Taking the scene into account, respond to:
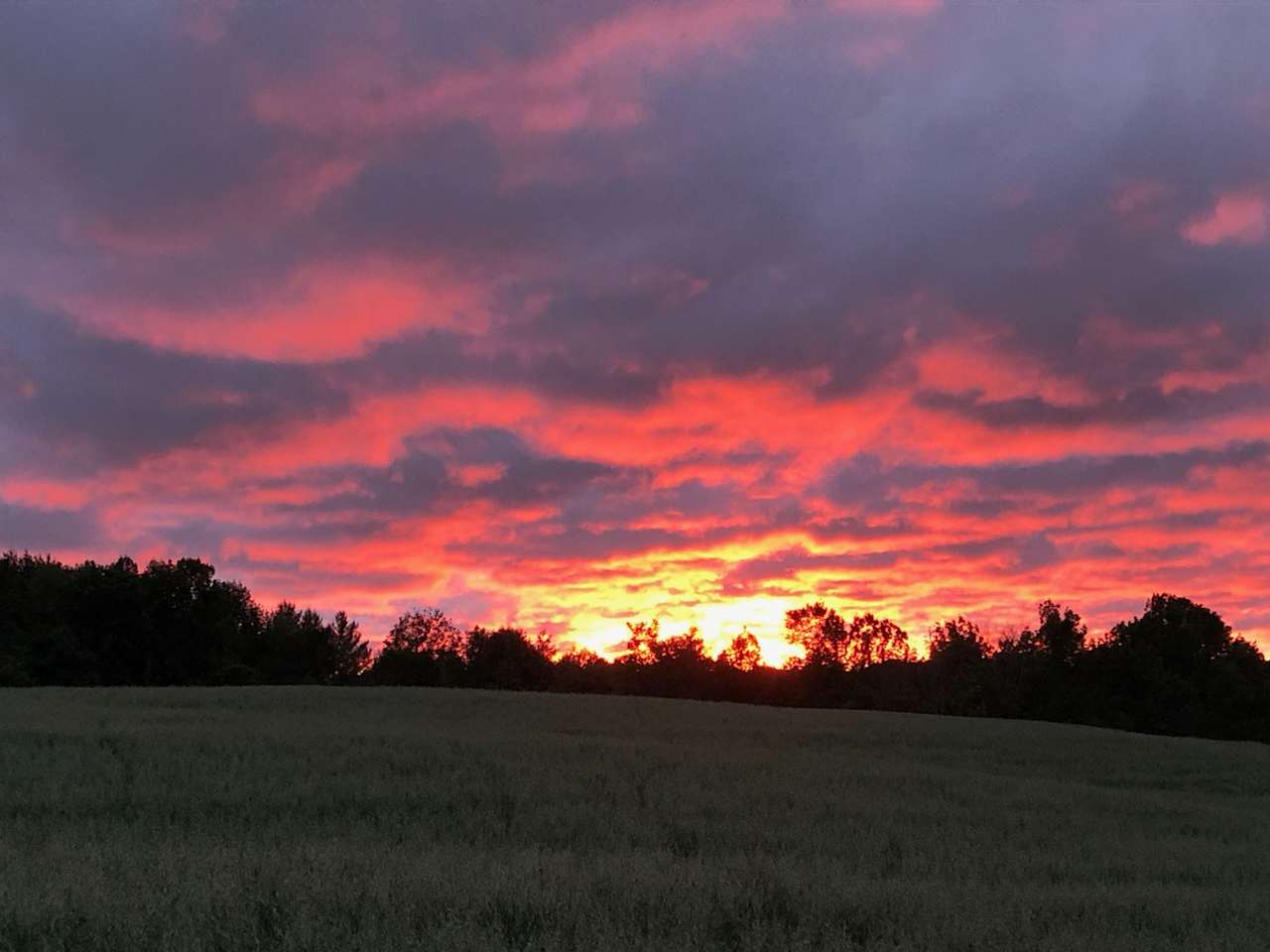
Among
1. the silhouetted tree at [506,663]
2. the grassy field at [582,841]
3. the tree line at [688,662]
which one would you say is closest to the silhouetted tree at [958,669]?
the tree line at [688,662]

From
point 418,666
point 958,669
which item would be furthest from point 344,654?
point 958,669

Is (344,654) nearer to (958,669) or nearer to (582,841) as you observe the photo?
(958,669)

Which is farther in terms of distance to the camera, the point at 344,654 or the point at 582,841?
the point at 344,654

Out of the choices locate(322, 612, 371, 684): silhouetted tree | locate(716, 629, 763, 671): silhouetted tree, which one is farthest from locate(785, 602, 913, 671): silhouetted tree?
locate(322, 612, 371, 684): silhouetted tree

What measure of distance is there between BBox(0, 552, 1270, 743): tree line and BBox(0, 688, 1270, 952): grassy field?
5647cm

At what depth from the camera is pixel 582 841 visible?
13.1m

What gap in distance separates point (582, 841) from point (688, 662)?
77.9 meters

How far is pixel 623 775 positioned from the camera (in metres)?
19.2

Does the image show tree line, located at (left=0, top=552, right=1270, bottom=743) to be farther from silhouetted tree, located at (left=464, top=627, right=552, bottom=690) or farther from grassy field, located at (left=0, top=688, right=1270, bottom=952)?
grassy field, located at (left=0, top=688, right=1270, bottom=952)

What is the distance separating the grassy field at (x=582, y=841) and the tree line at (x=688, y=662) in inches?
2223

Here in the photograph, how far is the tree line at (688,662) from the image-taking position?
8356cm

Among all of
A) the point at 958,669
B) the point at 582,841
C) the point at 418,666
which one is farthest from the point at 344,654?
the point at 582,841

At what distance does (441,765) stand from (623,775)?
340cm

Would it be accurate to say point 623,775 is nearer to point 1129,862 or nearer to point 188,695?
point 1129,862
